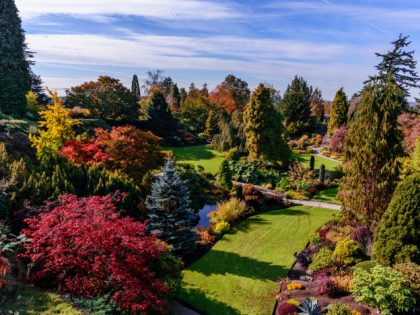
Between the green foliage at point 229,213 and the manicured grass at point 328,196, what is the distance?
7.96 meters

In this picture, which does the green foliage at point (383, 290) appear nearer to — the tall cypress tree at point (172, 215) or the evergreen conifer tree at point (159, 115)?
the tall cypress tree at point (172, 215)

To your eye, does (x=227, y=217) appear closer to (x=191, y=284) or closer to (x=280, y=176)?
(x=191, y=284)

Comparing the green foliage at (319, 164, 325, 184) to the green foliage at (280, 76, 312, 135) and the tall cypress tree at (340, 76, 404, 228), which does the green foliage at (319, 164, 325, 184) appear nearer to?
the tall cypress tree at (340, 76, 404, 228)

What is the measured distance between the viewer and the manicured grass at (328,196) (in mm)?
22672

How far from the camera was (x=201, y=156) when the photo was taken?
118ft

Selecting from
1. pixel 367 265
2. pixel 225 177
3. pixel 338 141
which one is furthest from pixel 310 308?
pixel 338 141

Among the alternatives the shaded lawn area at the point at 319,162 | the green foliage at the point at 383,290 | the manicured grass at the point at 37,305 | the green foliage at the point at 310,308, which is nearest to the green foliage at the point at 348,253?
the green foliage at the point at 383,290

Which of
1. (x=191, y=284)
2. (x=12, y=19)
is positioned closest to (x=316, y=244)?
(x=191, y=284)

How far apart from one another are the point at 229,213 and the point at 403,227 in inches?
351

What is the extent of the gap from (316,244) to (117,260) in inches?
387

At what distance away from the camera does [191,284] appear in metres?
11.8

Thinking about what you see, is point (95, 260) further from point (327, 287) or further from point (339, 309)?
point (327, 287)

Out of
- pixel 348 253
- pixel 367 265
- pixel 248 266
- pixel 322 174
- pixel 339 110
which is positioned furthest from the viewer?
pixel 339 110

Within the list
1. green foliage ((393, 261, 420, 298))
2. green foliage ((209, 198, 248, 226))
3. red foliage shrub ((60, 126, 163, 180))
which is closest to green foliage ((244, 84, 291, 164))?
A: green foliage ((209, 198, 248, 226))
